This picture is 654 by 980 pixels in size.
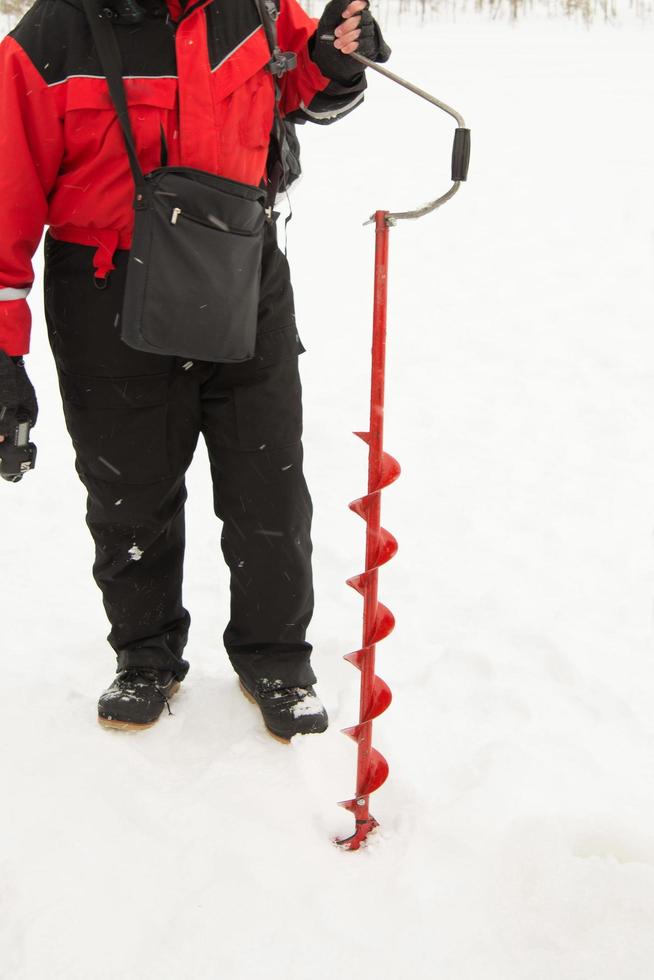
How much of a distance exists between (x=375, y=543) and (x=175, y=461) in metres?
0.63

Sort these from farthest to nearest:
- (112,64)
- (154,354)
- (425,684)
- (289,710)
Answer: (425,684)
(289,710)
(154,354)
(112,64)

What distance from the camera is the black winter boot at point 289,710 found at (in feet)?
7.82

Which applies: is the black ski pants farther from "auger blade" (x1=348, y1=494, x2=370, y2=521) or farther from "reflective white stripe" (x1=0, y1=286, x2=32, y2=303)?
"auger blade" (x1=348, y1=494, x2=370, y2=521)

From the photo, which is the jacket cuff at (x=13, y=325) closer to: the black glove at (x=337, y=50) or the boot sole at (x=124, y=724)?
the black glove at (x=337, y=50)

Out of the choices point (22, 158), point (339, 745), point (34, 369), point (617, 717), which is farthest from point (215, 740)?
point (34, 369)

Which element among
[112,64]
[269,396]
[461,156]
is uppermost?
[112,64]

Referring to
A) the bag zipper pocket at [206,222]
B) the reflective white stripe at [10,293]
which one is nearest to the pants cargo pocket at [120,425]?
the reflective white stripe at [10,293]

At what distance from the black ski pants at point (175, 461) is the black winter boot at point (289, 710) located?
0.03 m

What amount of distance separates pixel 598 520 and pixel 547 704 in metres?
1.19

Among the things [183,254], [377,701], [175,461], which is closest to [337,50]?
[183,254]

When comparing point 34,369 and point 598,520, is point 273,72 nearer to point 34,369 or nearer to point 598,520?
point 598,520

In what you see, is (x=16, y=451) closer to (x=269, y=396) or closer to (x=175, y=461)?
(x=175, y=461)

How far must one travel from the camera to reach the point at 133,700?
244 centimetres

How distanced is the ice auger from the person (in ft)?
1.02
